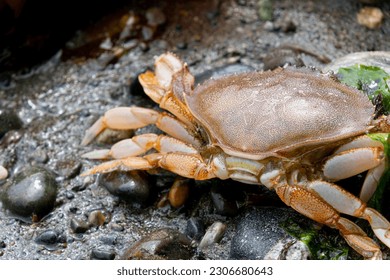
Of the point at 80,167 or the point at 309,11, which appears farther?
the point at 309,11

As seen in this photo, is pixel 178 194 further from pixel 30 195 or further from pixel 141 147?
pixel 30 195

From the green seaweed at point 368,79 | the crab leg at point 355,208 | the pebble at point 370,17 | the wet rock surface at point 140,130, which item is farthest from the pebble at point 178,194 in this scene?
the pebble at point 370,17

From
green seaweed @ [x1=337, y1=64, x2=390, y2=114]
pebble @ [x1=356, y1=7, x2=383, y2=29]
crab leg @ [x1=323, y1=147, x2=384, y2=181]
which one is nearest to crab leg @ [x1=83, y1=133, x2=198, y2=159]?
crab leg @ [x1=323, y1=147, x2=384, y2=181]

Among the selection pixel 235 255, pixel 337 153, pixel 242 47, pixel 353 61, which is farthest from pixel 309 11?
pixel 235 255

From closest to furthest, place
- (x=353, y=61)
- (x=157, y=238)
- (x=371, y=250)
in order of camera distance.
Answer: (x=371, y=250) < (x=157, y=238) < (x=353, y=61)

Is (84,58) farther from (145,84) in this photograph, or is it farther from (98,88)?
(145,84)

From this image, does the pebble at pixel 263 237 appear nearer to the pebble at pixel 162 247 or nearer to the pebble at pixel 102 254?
the pebble at pixel 162 247
